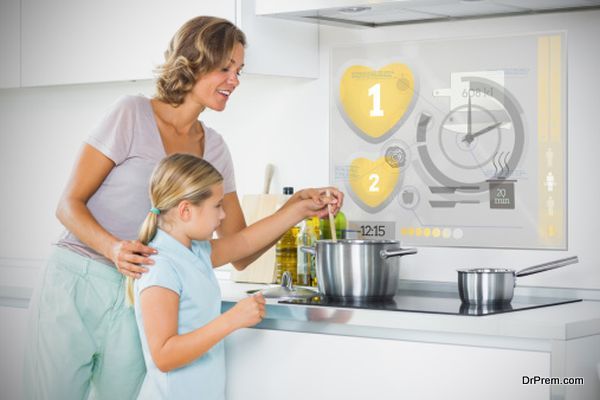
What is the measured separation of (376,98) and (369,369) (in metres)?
0.84

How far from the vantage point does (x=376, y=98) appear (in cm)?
254

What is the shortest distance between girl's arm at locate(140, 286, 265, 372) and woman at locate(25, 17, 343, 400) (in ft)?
0.61

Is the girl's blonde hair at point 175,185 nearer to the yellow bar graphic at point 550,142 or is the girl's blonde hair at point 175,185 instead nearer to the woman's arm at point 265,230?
the woman's arm at point 265,230

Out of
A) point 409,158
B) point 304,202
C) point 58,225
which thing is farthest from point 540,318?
point 58,225

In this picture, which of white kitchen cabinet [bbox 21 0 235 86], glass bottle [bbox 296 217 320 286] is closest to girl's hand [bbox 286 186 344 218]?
glass bottle [bbox 296 217 320 286]

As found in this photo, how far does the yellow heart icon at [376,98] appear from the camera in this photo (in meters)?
2.49

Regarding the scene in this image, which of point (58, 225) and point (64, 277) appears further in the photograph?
point (58, 225)

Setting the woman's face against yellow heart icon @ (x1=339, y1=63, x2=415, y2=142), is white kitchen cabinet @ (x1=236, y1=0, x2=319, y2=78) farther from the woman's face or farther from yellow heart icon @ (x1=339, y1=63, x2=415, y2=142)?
the woman's face

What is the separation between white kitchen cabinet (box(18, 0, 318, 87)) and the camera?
2412 mm

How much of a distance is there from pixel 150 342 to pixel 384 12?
979 mm

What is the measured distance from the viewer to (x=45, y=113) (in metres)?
3.21

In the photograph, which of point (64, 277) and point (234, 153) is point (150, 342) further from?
point (234, 153)

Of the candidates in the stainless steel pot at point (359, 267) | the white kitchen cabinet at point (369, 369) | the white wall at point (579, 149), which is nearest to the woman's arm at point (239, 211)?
the stainless steel pot at point (359, 267)

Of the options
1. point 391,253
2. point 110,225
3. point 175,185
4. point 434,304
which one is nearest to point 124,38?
point 110,225
